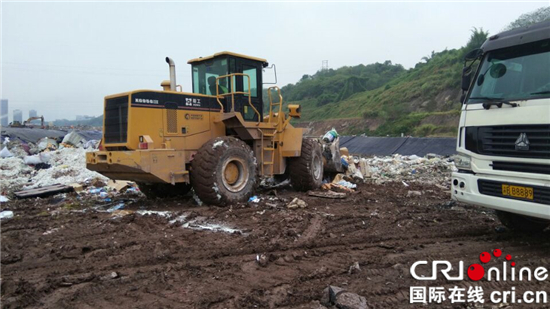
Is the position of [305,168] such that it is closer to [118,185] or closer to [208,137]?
[208,137]

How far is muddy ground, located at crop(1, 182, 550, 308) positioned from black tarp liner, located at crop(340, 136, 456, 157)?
33.0 feet

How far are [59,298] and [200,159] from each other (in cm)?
367

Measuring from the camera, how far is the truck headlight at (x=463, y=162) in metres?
5.15

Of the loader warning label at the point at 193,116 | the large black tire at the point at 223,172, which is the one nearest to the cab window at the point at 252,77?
the loader warning label at the point at 193,116

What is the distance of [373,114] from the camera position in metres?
35.8

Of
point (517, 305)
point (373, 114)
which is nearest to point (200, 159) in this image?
point (517, 305)

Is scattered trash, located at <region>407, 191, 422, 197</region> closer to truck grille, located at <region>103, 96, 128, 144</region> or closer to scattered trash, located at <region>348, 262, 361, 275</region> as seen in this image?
scattered trash, located at <region>348, 262, 361, 275</region>

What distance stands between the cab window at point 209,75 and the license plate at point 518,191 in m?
5.27

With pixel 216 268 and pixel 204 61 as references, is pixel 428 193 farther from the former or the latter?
pixel 216 268

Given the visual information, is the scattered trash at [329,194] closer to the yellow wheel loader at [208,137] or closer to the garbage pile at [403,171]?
the yellow wheel loader at [208,137]

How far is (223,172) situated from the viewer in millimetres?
7121

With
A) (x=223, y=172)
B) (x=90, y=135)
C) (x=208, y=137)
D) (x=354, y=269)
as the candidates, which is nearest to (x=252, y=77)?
(x=208, y=137)

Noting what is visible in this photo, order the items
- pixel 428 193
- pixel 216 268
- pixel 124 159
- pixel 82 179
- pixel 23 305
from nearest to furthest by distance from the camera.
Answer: pixel 23 305, pixel 216 268, pixel 124 159, pixel 428 193, pixel 82 179

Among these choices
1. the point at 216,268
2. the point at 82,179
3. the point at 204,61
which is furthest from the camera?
the point at 82,179
